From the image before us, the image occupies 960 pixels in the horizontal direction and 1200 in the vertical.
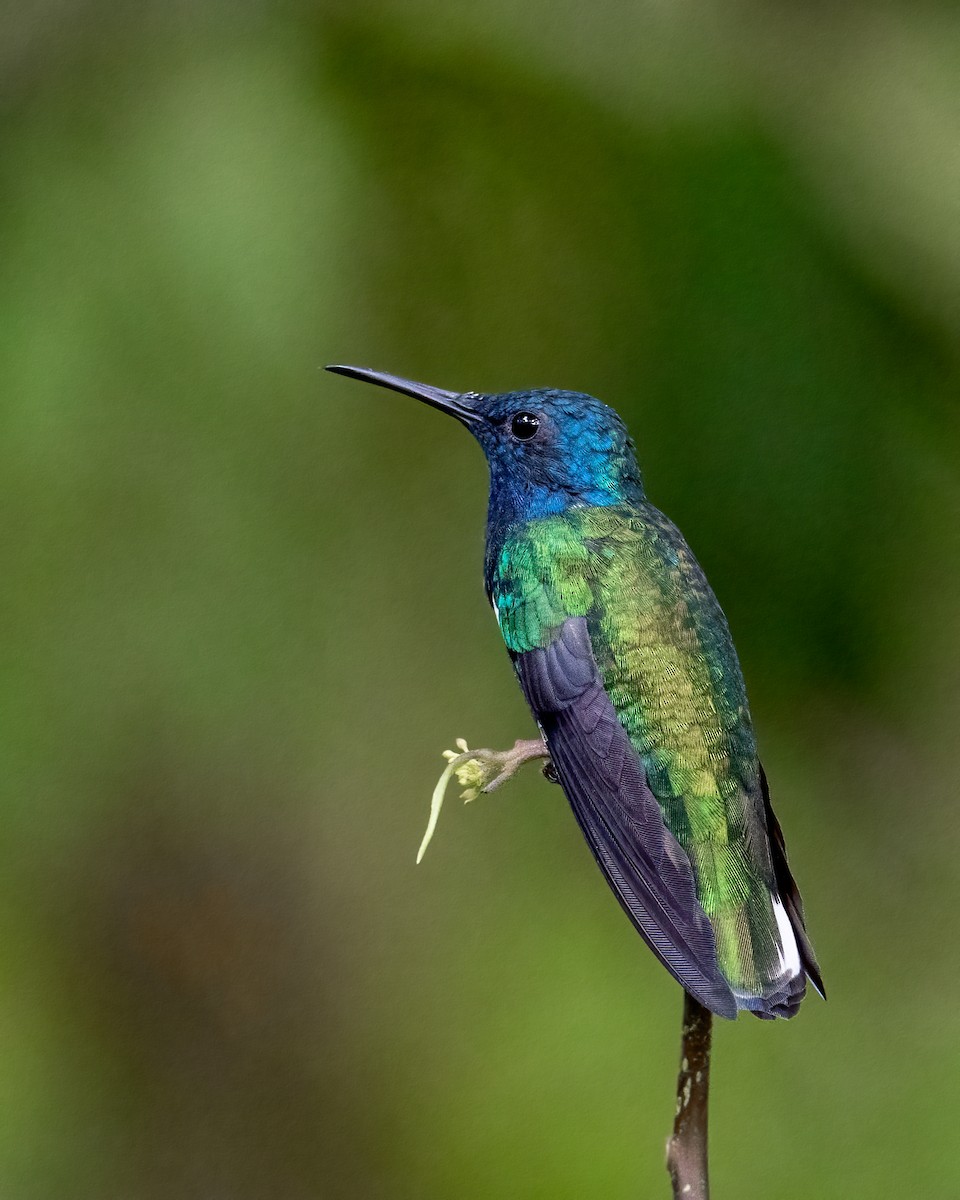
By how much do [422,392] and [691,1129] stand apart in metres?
1.20

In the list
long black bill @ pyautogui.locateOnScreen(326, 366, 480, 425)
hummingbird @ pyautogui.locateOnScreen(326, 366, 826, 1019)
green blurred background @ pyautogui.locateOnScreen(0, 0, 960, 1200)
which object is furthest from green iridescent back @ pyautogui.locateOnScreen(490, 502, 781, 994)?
green blurred background @ pyautogui.locateOnScreen(0, 0, 960, 1200)

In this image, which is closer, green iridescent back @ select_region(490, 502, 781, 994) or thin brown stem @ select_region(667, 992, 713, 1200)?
thin brown stem @ select_region(667, 992, 713, 1200)

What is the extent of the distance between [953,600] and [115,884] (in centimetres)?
216

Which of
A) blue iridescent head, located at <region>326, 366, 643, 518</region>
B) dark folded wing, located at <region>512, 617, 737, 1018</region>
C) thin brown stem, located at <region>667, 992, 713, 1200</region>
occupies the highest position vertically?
blue iridescent head, located at <region>326, 366, 643, 518</region>

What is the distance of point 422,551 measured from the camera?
3.82 m

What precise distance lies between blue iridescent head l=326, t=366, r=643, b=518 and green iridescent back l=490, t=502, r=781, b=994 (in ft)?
0.57

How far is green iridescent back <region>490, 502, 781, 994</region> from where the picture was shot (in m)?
1.85

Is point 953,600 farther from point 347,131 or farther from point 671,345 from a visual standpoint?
point 347,131

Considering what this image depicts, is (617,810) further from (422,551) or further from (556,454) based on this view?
(422,551)

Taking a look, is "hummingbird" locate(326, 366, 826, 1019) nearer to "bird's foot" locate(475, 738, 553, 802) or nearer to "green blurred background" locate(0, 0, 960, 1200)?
"bird's foot" locate(475, 738, 553, 802)

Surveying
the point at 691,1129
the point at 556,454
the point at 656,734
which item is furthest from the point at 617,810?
the point at 556,454

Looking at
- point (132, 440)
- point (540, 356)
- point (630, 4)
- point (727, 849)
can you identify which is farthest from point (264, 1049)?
point (630, 4)

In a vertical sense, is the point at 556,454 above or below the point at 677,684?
above

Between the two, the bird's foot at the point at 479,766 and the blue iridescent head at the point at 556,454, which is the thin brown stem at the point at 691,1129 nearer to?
the bird's foot at the point at 479,766
